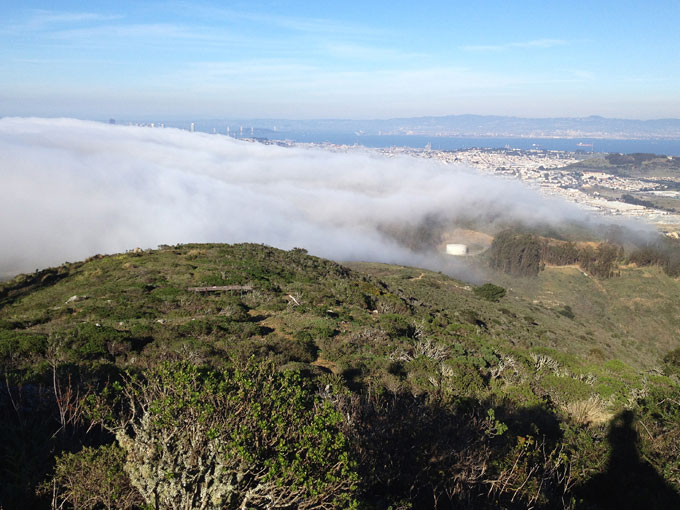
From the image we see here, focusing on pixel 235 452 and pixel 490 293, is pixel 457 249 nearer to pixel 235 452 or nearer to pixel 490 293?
pixel 490 293

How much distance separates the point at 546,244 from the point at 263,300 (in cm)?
7144

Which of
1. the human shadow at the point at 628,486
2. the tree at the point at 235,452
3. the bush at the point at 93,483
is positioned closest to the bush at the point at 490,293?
the human shadow at the point at 628,486

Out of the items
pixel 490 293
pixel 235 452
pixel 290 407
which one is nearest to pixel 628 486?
pixel 290 407

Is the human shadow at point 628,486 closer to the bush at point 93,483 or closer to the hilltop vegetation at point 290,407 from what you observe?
the hilltop vegetation at point 290,407

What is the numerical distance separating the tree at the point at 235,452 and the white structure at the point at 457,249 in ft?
287

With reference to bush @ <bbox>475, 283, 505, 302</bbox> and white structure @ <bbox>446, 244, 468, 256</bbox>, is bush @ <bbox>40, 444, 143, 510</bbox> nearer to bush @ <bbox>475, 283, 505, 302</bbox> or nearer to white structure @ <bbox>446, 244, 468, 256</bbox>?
bush @ <bbox>475, 283, 505, 302</bbox>

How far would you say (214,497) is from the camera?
3145 mm

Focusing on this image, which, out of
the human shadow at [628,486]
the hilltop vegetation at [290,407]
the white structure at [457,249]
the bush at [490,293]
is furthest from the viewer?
the white structure at [457,249]

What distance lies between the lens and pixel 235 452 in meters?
3.29

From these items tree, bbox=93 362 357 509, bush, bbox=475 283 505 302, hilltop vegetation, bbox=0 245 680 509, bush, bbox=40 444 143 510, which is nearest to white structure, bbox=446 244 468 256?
bush, bbox=475 283 505 302

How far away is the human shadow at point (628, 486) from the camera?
18.9ft

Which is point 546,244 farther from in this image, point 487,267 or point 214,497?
point 214,497

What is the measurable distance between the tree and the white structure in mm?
87331

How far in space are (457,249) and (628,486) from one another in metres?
85.8
